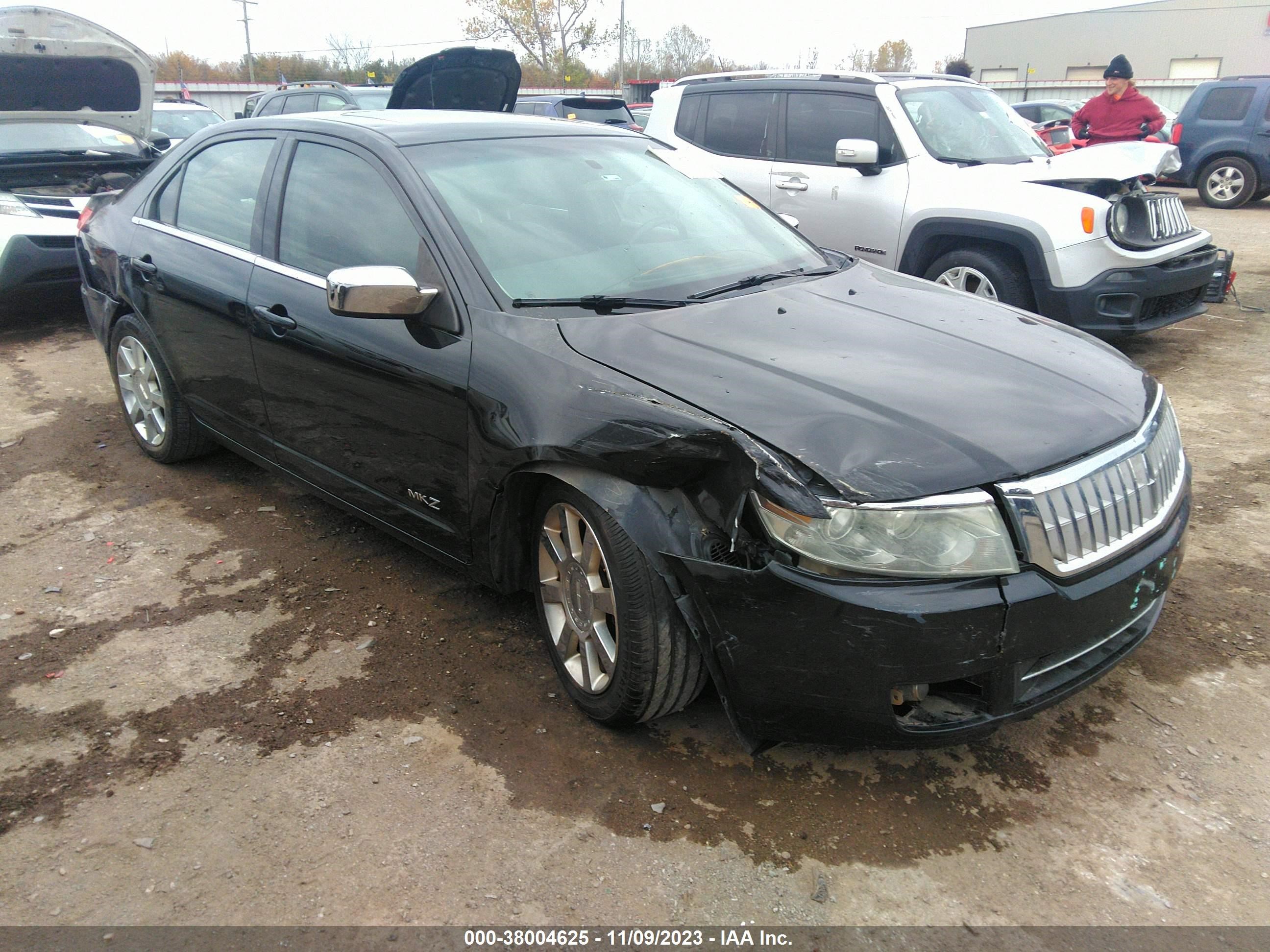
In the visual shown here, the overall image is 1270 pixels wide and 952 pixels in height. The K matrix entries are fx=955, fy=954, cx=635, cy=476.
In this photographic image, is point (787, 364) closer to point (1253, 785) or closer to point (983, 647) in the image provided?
point (983, 647)

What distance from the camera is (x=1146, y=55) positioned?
50688 millimetres

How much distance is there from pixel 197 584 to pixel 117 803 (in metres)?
1.26

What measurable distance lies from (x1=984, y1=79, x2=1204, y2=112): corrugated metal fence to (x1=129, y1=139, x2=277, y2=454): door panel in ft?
106

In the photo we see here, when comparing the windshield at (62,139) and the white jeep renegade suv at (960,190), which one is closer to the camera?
the white jeep renegade suv at (960,190)

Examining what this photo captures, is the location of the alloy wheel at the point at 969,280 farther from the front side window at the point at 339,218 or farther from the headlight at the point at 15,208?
the headlight at the point at 15,208

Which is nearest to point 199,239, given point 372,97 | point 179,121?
point 179,121

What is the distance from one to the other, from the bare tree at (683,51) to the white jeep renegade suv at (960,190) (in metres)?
58.2

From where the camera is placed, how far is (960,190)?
20.0 ft

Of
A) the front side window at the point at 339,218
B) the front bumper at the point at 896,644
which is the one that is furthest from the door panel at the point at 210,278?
the front bumper at the point at 896,644

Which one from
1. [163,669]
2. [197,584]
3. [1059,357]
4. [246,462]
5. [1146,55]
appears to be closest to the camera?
[1059,357]

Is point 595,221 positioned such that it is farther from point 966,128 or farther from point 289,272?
point 966,128

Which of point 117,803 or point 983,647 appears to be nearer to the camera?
point 983,647

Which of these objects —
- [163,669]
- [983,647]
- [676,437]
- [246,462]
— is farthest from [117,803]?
[246,462]

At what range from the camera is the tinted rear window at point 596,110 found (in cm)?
1312
